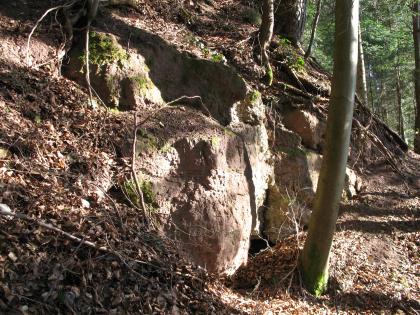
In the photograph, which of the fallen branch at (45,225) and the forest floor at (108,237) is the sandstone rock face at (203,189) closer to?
the forest floor at (108,237)

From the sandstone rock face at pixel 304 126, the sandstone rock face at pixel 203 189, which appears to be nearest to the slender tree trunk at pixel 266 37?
the sandstone rock face at pixel 304 126

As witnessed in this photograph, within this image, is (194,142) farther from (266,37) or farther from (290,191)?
(266,37)

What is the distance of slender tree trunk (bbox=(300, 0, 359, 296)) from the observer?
240 inches

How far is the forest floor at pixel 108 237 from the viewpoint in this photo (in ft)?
13.1

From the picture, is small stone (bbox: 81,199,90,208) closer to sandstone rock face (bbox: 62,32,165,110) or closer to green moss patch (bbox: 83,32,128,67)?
sandstone rock face (bbox: 62,32,165,110)

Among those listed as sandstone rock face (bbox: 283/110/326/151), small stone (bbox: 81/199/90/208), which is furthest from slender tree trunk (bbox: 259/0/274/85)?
small stone (bbox: 81/199/90/208)

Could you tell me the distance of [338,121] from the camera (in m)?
6.17

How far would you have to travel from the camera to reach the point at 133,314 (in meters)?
4.08

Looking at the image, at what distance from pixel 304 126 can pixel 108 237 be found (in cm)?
573

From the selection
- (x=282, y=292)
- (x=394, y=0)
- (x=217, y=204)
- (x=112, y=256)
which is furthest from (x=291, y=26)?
(x=112, y=256)

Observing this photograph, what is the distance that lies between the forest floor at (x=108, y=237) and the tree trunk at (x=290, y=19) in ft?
7.13

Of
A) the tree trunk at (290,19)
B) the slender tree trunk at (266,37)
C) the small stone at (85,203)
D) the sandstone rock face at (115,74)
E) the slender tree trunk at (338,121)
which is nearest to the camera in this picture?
the small stone at (85,203)

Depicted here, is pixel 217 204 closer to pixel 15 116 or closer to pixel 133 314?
pixel 133 314

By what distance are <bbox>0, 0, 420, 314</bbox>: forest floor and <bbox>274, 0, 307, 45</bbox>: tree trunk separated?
2173 mm
